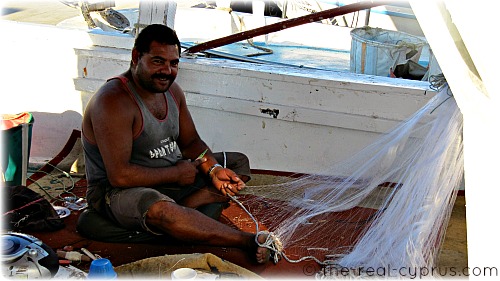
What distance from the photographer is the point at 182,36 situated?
305 inches

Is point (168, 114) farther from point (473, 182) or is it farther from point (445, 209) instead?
point (473, 182)

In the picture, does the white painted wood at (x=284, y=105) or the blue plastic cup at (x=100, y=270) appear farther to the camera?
the white painted wood at (x=284, y=105)

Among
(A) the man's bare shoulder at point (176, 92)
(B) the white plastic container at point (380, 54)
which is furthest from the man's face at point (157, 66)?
(B) the white plastic container at point (380, 54)

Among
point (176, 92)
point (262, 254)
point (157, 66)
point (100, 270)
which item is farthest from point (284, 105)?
point (100, 270)

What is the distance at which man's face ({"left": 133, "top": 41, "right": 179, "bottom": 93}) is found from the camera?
3461 millimetres

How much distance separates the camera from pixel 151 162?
361cm

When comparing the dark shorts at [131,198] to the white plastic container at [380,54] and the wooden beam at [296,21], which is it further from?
the white plastic container at [380,54]

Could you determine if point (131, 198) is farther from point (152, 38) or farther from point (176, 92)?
A: point (152, 38)

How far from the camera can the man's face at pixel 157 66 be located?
3.46 metres

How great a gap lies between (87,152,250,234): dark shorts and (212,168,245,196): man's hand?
125 mm

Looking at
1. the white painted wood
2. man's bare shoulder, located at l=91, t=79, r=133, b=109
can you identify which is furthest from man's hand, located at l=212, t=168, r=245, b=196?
the white painted wood

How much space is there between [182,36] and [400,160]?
4.59m

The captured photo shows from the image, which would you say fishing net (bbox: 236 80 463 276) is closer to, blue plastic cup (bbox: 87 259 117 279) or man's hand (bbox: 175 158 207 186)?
man's hand (bbox: 175 158 207 186)

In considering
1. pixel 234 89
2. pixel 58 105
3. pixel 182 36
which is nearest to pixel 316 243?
pixel 234 89
